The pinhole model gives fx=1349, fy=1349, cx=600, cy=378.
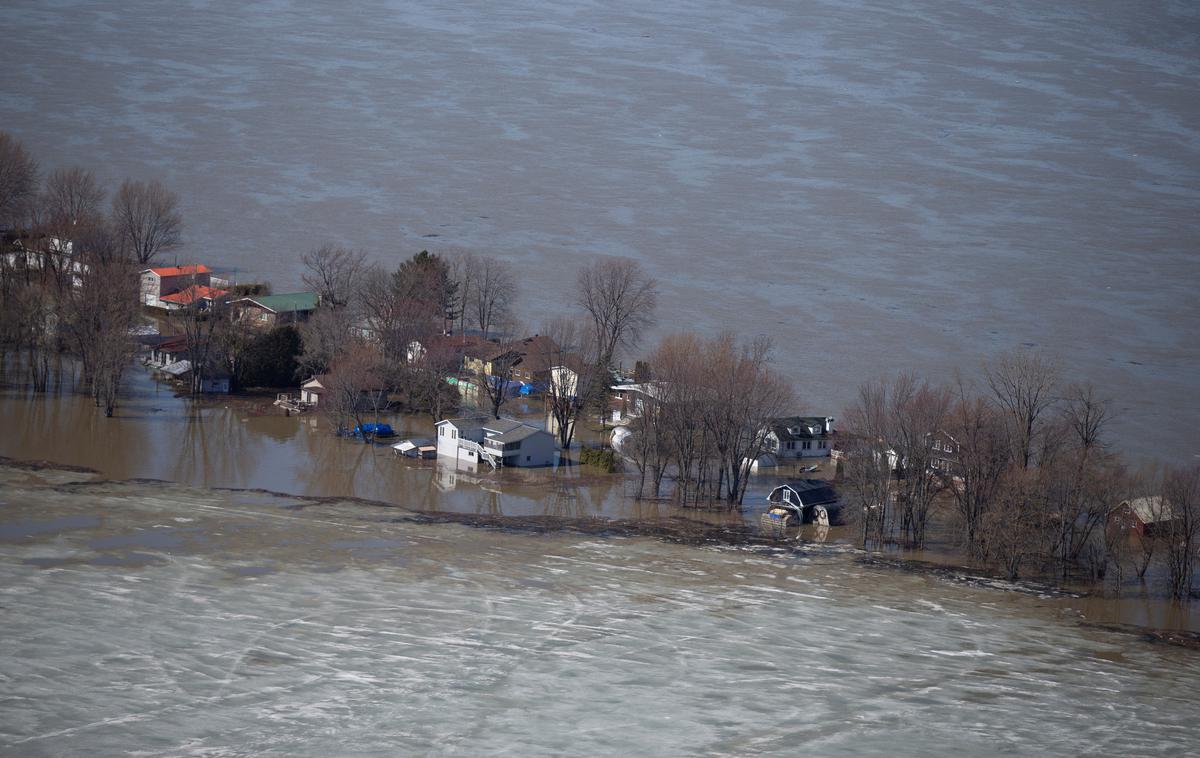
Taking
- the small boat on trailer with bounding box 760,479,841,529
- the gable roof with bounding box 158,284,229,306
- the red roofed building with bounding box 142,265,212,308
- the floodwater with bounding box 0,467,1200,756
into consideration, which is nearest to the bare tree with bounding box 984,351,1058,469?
the small boat on trailer with bounding box 760,479,841,529

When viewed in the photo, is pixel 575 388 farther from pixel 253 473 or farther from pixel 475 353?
pixel 253 473

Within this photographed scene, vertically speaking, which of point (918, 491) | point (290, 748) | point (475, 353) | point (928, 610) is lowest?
point (290, 748)

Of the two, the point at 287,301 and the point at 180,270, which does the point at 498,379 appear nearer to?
the point at 287,301

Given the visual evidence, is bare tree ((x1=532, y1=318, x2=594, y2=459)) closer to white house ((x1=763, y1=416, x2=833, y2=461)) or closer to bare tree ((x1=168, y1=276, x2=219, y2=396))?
white house ((x1=763, y1=416, x2=833, y2=461))

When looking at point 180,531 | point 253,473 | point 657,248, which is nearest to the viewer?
point 180,531

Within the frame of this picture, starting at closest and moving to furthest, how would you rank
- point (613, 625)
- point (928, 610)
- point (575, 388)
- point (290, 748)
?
point (290, 748), point (613, 625), point (928, 610), point (575, 388)

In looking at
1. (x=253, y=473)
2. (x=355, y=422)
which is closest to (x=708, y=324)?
(x=355, y=422)

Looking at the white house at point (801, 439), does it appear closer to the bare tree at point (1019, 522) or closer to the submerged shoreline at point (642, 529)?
the submerged shoreline at point (642, 529)
